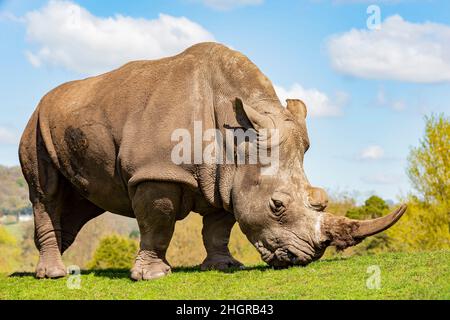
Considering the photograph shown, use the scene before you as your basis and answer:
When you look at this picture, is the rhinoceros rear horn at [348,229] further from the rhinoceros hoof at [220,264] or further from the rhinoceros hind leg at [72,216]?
the rhinoceros hind leg at [72,216]

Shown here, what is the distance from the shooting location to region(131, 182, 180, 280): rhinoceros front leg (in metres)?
10.8

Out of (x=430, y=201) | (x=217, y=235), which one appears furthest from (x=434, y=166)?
(x=217, y=235)

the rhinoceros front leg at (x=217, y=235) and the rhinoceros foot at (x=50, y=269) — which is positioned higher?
the rhinoceros front leg at (x=217, y=235)

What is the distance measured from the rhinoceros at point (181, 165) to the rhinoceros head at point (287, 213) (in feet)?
0.04

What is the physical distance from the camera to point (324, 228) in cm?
998

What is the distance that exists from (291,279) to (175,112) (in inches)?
113

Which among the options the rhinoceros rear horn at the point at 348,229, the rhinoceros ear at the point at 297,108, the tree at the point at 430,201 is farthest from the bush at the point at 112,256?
the rhinoceros rear horn at the point at 348,229

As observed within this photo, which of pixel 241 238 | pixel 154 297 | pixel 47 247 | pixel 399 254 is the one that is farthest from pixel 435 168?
pixel 154 297

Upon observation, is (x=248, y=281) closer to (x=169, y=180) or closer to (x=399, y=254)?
(x=169, y=180)

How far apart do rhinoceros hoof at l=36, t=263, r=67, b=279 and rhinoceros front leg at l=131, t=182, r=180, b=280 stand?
190 cm

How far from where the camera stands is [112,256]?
2856cm

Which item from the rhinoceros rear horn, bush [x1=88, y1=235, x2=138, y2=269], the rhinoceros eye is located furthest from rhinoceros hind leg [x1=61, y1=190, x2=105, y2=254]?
bush [x1=88, y1=235, x2=138, y2=269]

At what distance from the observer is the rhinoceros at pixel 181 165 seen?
10.1 metres

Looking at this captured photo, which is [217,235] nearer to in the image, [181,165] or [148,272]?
[148,272]
